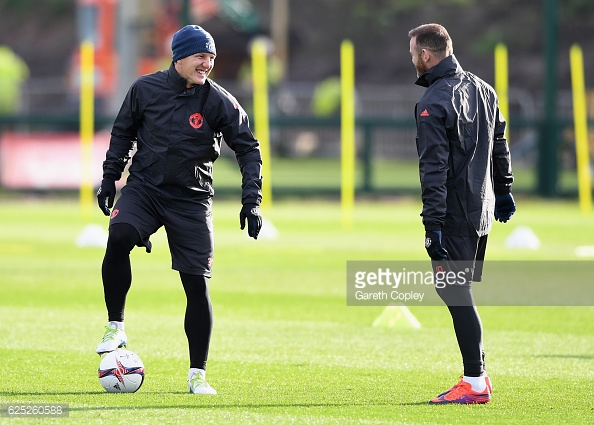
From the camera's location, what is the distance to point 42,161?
2355cm

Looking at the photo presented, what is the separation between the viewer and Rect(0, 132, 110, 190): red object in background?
23.3m

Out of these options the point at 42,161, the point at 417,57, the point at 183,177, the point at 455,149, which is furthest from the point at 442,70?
the point at 42,161

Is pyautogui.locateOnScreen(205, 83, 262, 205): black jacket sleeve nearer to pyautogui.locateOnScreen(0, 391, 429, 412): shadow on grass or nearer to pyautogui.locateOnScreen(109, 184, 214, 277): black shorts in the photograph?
pyautogui.locateOnScreen(109, 184, 214, 277): black shorts

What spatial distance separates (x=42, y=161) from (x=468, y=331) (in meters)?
18.4

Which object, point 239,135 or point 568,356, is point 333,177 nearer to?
point 568,356

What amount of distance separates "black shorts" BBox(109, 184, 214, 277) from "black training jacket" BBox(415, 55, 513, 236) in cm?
124

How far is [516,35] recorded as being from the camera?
44875mm

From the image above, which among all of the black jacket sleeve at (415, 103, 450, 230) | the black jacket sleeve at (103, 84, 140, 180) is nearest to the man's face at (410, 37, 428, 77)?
the black jacket sleeve at (415, 103, 450, 230)

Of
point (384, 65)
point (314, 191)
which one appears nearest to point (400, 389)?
point (314, 191)

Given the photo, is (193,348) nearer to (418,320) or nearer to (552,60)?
(418,320)

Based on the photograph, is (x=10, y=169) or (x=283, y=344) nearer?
(x=283, y=344)

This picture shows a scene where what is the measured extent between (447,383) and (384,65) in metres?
46.9

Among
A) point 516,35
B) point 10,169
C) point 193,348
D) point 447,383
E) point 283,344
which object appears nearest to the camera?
point 193,348

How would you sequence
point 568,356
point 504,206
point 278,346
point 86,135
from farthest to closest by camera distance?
point 86,135 < point 278,346 < point 568,356 < point 504,206
